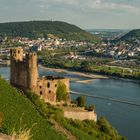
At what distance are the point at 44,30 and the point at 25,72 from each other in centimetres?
9682

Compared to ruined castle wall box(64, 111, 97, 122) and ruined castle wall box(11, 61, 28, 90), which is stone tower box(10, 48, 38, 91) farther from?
ruined castle wall box(64, 111, 97, 122)

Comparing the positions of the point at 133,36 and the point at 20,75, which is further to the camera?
the point at 133,36

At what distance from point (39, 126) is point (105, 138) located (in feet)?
17.3

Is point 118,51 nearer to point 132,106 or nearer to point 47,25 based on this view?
point 47,25

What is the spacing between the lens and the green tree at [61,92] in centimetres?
1381

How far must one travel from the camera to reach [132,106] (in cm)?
2528

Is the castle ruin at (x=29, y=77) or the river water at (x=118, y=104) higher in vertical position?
the castle ruin at (x=29, y=77)

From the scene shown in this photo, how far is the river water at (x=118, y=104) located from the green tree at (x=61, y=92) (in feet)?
13.4

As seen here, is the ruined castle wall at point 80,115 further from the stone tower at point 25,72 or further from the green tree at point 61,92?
the stone tower at point 25,72

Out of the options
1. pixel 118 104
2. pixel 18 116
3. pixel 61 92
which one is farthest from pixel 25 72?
pixel 118 104

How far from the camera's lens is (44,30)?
358 feet

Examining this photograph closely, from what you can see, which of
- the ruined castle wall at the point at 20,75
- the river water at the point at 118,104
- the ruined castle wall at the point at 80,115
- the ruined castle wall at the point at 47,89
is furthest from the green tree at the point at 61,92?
the river water at the point at 118,104

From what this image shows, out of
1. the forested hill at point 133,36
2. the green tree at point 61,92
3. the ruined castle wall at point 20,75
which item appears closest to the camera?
the ruined castle wall at point 20,75

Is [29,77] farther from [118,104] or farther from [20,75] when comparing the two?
[118,104]
